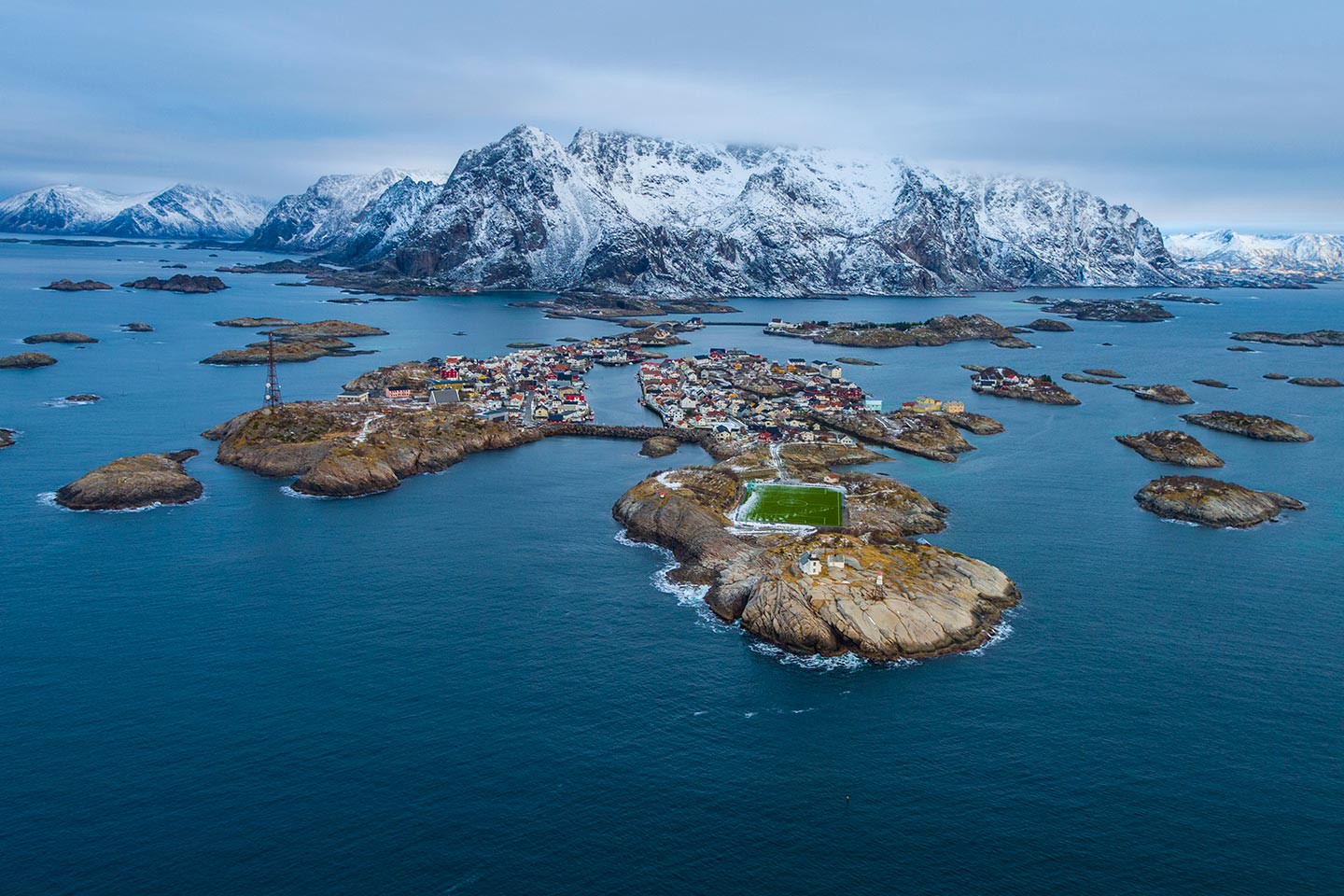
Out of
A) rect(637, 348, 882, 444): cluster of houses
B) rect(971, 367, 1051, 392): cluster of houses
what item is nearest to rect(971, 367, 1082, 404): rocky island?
rect(971, 367, 1051, 392): cluster of houses

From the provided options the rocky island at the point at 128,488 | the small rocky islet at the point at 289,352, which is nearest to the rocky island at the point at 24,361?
the small rocky islet at the point at 289,352

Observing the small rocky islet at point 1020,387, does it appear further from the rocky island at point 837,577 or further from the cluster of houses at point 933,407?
the rocky island at point 837,577

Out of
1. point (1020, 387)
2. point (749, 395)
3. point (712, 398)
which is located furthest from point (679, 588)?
point (1020, 387)

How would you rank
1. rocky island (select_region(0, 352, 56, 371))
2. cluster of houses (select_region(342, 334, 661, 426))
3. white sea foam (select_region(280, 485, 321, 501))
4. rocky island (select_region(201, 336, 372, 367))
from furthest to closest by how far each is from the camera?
rocky island (select_region(201, 336, 372, 367)) → rocky island (select_region(0, 352, 56, 371)) → cluster of houses (select_region(342, 334, 661, 426)) → white sea foam (select_region(280, 485, 321, 501))

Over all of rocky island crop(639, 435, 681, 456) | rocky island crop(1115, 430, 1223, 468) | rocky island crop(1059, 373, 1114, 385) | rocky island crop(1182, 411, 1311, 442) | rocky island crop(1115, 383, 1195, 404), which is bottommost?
rocky island crop(639, 435, 681, 456)

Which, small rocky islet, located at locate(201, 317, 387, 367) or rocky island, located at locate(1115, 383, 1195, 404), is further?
small rocky islet, located at locate(201, 317, 387, 367)

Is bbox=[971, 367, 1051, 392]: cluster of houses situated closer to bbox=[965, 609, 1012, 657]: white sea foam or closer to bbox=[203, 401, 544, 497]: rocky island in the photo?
bbox=[203, 401, 544, 497]: rocky island
